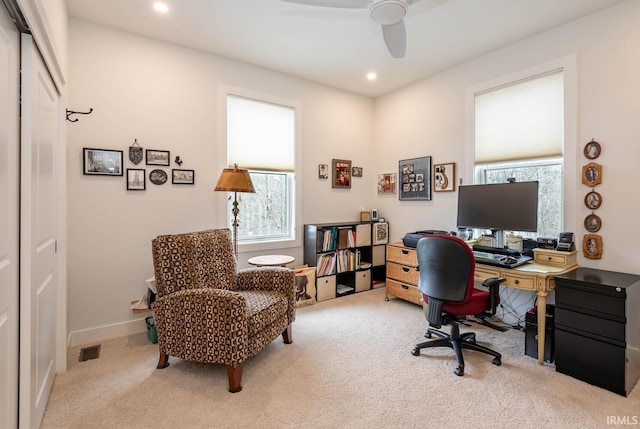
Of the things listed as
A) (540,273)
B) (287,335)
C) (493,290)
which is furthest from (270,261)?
(540,273)

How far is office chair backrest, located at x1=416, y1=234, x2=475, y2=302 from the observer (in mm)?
2215

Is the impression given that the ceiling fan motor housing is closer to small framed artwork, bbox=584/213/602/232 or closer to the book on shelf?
small framed artwork, bbox=584/213/602/232

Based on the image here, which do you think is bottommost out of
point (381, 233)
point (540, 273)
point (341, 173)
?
point (540, 273)

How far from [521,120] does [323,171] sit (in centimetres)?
228

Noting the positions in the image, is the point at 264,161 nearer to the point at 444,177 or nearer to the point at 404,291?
the point at 444,177

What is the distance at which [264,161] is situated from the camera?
3719mm

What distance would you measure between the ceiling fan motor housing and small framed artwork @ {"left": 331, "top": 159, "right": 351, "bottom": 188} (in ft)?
7.66

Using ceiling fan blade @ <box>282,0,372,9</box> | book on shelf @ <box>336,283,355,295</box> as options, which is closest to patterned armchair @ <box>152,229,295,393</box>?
book on shelf @ <box>336,283,355,295</box>

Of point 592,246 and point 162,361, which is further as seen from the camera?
point 592,246

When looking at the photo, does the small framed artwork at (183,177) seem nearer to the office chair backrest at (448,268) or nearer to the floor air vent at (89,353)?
the floor air vent at (89,353)

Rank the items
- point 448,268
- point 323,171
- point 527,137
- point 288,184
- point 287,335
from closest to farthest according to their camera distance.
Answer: point 448,268 < point 287,335 < point 527,137 < point 288,184 < point 323,171

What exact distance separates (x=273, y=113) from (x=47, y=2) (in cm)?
228

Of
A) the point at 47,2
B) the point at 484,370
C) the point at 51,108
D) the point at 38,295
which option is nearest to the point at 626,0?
the point at 484,370

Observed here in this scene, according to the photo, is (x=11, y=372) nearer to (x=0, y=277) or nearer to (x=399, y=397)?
(x=0, y=277)
